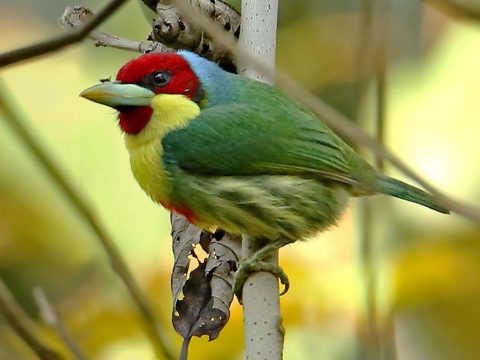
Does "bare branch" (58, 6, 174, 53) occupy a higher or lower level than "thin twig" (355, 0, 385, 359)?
higher

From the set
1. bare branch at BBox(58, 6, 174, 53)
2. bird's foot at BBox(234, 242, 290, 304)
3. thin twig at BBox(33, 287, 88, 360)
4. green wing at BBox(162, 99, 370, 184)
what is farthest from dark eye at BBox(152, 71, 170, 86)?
thin twig at BBox(33, 287, 88, 360)

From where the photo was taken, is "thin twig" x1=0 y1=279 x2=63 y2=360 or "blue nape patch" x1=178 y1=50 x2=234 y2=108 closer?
"thin twig" x1=0 y1=279 x2=63 y2=360

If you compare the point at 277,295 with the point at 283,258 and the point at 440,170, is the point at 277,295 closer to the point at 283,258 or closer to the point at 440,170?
the point at 283,258

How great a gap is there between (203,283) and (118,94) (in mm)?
545

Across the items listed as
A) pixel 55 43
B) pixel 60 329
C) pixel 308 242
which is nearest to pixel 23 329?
pixel 60 329

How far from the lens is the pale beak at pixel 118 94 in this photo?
259cm

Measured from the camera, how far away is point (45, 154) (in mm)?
1498

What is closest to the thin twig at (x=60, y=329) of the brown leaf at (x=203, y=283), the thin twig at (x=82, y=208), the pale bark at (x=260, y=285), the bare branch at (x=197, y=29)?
the thin twig at (x=82, y=208)

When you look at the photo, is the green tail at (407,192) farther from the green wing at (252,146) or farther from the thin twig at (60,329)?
the thin twig at (60,329)

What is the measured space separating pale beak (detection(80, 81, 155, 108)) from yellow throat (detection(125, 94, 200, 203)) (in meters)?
0.04

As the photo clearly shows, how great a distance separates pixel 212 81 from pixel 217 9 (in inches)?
10.2

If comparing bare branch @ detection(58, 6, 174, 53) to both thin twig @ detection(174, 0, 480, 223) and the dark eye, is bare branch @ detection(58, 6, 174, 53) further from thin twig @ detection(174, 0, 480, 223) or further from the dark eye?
thin twig @ detection(174, 0, 480, 223)

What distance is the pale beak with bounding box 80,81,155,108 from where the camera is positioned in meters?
2.59

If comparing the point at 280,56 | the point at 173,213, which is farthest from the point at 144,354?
the point at 280,56
